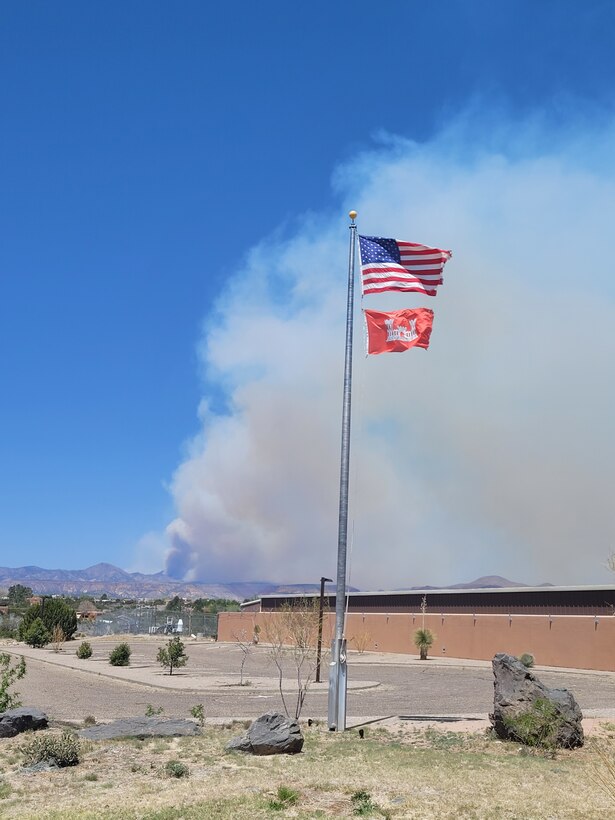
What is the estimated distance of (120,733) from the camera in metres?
14.3

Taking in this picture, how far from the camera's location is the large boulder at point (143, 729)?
1422 centimetres

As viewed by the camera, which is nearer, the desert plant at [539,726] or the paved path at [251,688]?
the desert plant at [539,726]

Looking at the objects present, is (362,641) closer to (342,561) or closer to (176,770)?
(342,561)

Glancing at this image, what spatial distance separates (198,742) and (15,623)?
73.5 metres

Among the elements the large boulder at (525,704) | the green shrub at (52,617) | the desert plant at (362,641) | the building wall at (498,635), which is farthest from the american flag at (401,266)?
the green shrub at (52,617)

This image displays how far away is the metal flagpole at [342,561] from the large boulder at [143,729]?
2588 mm

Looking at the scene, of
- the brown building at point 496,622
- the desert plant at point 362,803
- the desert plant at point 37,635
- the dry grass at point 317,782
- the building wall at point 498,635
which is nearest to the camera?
the desert plant at point 362,803

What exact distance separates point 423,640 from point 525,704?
36702 mm

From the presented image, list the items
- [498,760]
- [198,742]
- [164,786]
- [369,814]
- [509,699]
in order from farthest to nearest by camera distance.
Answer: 1. [509,699]
2. [198,742]
3. [498,760]
4. [164,786]
5. [369,814]

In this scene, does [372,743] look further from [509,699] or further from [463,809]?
[463,809]

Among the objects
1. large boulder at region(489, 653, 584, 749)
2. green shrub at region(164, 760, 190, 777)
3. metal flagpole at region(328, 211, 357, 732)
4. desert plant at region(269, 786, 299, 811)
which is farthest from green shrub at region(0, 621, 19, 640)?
desert plant at region(269, 786, 299, 811)

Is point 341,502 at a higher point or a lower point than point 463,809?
higher

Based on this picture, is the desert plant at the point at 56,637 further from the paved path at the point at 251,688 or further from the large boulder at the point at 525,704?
the large boulder at the point at 525,704

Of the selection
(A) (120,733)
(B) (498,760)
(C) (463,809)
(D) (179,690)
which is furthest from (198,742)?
(D) (179,690)
